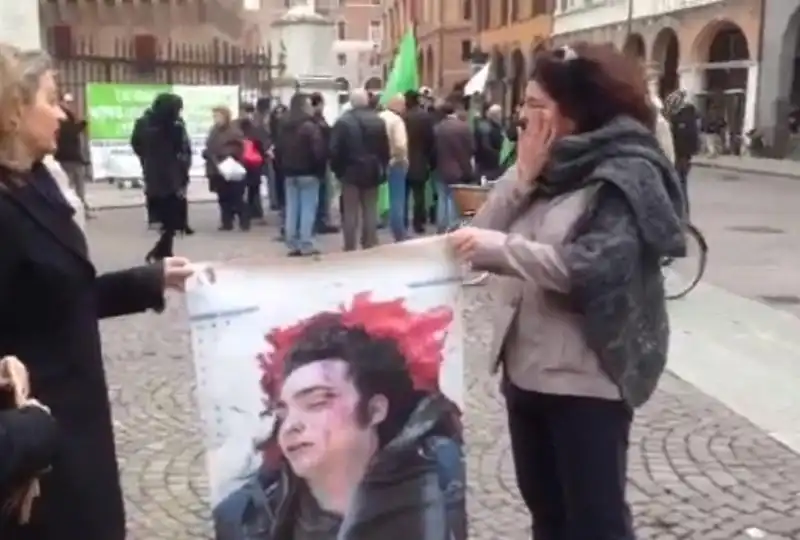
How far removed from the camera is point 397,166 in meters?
13.1

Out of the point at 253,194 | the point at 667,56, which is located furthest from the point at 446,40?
the point at 253,194

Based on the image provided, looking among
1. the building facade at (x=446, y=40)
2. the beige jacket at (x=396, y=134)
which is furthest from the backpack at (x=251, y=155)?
the building facade at (x=446, y=40)

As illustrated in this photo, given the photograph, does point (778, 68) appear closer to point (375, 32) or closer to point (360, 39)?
point (360, 39)

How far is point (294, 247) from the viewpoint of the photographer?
1230cm

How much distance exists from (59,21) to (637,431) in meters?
31.0

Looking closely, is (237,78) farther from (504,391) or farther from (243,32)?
(504,391)

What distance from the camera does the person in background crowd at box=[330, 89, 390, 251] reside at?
11641 mm

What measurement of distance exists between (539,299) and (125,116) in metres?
16.8

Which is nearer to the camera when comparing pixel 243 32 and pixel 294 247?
pixel 294 247

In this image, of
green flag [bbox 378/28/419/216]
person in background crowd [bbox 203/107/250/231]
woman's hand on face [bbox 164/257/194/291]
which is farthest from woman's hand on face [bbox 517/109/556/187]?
green flag [bbox 378/28/419/216]

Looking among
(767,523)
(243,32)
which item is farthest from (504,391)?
(243,32)

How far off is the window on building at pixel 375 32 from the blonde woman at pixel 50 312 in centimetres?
9432

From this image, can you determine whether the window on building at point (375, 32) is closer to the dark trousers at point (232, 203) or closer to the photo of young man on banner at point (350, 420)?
the dark trousers at point (232, 203)

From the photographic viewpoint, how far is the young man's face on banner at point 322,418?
306 cm
